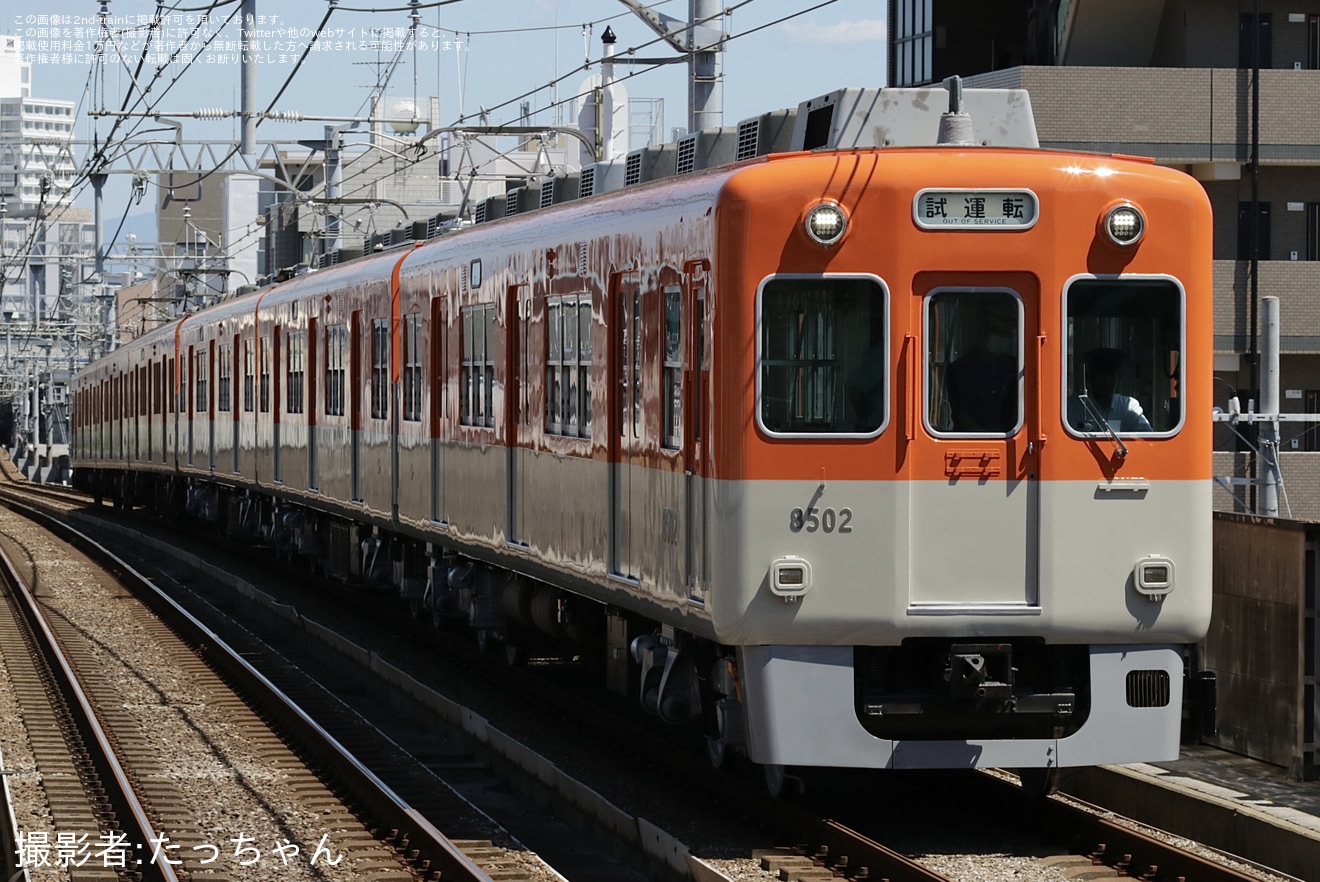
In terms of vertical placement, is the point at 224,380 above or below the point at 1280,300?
below

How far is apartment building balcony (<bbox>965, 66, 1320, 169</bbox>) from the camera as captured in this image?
25.3m

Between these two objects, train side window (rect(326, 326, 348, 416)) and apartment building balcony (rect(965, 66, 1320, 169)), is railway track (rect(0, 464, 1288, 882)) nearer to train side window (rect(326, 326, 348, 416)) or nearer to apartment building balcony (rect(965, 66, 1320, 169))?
train side window (rect(326, 326, 348, 416))

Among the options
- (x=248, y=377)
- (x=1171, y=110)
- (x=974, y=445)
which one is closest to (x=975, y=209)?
(x=974, y=445)

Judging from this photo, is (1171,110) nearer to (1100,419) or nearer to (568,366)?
(568,366)

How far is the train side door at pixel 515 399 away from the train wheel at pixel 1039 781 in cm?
391

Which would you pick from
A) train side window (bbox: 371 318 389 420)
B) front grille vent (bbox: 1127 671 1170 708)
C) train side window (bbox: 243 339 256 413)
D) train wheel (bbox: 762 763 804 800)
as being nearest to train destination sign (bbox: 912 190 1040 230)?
front grille vent (bbox: 1127 671 1170 708)

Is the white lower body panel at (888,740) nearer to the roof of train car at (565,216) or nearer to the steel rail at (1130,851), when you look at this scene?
the steel rail at (1130,851)

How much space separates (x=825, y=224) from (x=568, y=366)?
9.82 feet

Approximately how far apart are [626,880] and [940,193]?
3003 mm

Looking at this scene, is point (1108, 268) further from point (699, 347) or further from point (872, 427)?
point (699, 347)

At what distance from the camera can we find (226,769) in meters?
11.1

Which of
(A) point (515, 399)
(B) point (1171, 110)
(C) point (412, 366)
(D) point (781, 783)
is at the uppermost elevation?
(B) point (1171, 110)

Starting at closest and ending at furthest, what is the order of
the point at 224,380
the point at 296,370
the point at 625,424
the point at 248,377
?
the point at 625,424 → the point at 296,370 → the point at 248,377 → the point at 224,380

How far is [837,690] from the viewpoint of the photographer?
8.28m
